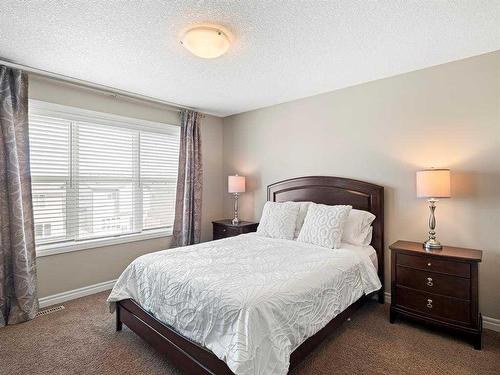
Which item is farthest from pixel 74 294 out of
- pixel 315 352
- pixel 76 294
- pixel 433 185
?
pixel 433 185

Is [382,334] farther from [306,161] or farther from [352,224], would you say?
[306,161]

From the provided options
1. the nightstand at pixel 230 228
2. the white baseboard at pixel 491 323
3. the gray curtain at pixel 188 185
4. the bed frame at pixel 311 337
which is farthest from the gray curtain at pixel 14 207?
the white baseboard at pixel 491 323

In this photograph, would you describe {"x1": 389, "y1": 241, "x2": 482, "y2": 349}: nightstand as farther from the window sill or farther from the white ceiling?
the window sill

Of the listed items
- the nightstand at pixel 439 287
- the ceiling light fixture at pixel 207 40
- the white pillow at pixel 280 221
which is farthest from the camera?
the white pillow at pixel 280 221

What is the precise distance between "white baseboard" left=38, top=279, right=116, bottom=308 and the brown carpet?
0.32 meters

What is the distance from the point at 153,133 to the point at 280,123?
1.86 m

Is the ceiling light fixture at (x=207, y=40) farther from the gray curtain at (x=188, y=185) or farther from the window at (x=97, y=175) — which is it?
the gray curtain at (x=188, y=185)

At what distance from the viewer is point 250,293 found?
64.4 inches

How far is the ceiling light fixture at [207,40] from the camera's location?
6.66 ft

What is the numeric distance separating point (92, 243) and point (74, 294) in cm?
59

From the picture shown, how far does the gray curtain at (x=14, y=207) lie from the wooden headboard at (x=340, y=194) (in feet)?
9.48

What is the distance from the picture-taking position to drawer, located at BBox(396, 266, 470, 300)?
2191 millimetres

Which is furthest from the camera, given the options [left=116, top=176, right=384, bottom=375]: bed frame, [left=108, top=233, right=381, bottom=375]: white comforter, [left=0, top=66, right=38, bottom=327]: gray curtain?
[left=0, top=66, right=38, bottom=327]: gray curtain

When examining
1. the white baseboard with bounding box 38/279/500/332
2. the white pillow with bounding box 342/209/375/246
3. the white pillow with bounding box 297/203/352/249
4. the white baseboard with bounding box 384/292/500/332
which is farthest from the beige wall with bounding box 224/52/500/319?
the white baseboard with bounding box 38/279/500/332
